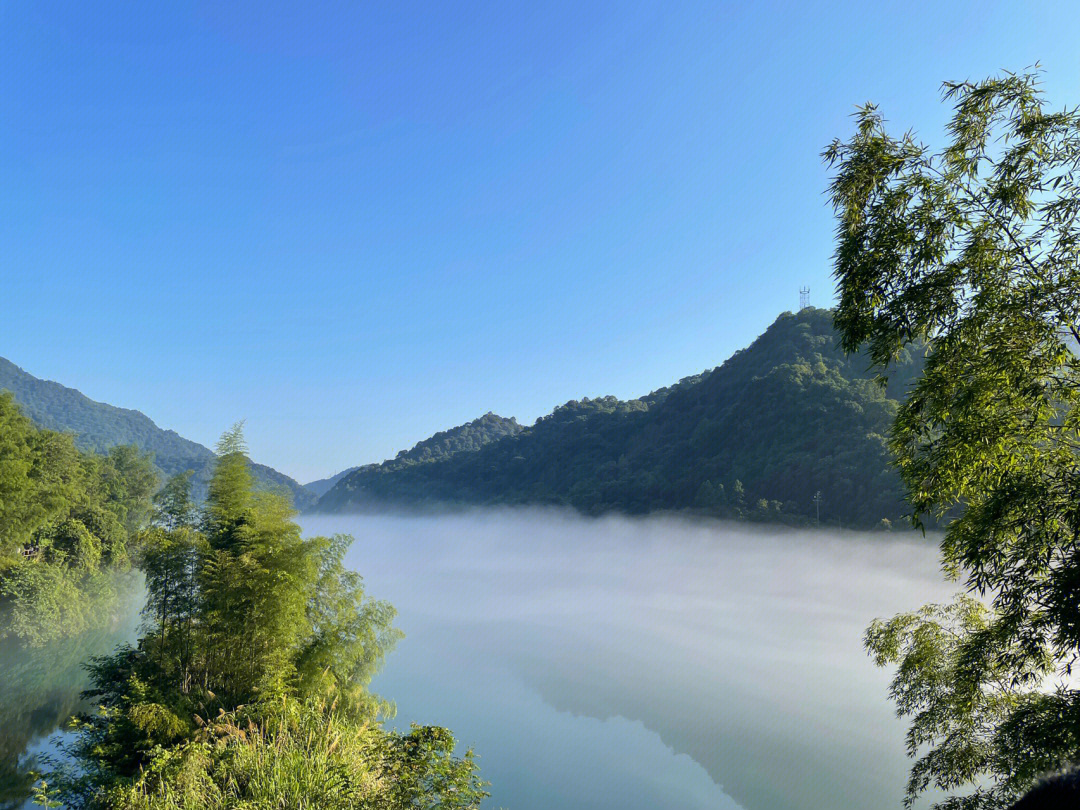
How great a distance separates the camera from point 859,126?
3.70 meters

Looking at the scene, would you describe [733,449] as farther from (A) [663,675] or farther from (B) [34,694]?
(B) [34,694]

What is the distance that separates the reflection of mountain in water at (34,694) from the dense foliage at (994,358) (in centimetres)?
1254

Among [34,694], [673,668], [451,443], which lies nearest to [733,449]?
[673,668]

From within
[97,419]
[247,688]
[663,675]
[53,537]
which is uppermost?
[97,419]

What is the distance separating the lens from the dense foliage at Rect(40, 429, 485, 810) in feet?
16.3

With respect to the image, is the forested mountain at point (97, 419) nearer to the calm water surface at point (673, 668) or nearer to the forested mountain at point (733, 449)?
the forested mountain at point (733, 449)

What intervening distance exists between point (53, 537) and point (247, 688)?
16.7 meters

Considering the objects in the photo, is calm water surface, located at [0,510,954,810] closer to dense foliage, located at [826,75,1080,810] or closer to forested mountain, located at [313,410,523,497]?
dense foliage, located at [826,75,1080,810]

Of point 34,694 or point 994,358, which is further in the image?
point 34,694

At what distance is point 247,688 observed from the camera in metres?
9.88

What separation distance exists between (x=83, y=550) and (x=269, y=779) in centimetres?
2150

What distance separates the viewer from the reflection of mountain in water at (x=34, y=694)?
10.8m

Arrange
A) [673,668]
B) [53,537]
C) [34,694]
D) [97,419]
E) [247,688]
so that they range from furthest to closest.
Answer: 1. [97,419]
2. [673,668]
3. [53,537]
4. [34,694]
5. [247,688]

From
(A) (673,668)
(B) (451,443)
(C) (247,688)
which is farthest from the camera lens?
(B) (451,443)
